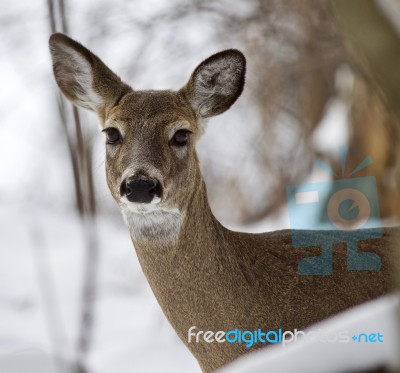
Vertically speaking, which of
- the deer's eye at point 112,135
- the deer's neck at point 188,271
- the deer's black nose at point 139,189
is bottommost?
the deer's neck at point 188,271

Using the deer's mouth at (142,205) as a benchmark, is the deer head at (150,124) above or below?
above

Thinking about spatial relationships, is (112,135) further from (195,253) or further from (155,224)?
(195,253)

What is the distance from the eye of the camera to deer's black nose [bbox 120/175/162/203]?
263 cm

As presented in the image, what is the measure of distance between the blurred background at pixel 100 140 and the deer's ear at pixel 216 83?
0.82 m

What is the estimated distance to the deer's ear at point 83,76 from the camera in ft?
10.4

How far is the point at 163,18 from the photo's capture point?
19.3 feet

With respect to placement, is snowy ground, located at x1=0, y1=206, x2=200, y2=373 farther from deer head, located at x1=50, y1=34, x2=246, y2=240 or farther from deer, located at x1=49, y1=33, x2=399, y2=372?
deer head, located at x1=50, y1=34, x2=246, y2=240

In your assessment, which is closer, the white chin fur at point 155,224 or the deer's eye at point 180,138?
the white chin fur at point 155,224

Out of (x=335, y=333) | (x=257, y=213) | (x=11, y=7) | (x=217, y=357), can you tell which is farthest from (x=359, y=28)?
(x=257, y=213)

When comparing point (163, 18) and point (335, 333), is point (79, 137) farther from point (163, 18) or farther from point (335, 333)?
point (163, 18)

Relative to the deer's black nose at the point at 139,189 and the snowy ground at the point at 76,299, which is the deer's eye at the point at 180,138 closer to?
the deer's black nose at the point at 139,189

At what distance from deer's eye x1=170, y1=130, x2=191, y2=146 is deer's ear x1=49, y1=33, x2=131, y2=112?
402mm

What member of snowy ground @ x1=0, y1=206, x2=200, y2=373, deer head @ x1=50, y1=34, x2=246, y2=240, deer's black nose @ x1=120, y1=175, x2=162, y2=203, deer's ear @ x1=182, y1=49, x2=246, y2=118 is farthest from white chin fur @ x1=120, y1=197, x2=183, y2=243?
snowy ground @ x1=0, y1=206, x2=200, y2=373

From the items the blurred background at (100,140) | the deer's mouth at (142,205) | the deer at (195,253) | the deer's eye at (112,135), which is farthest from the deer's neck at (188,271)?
the blurred background at (100,140)
